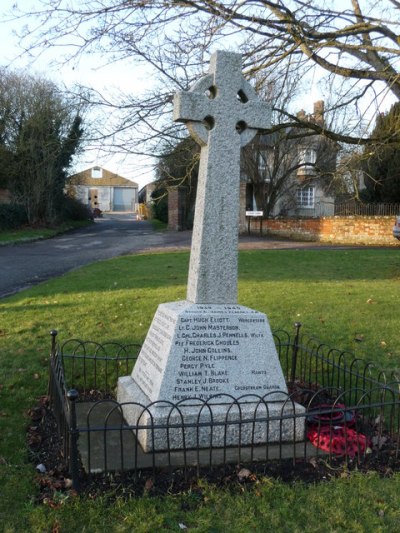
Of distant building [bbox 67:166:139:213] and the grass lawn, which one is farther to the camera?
distant building [bbox 67:166:139:213]

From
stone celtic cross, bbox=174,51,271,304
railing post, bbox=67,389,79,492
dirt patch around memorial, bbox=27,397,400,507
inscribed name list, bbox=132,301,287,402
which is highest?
stone celtic cross, bbox=174,51,271,304

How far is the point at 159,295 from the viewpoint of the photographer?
10.1m

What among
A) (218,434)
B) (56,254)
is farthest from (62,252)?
(218,434)

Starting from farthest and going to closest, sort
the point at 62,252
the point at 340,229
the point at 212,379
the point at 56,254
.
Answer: the point at 340,229 < the point at 62,252 < the point at 56,254 < the point at 212,379

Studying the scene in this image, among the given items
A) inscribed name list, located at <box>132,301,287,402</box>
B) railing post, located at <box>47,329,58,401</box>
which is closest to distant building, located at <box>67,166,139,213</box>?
railing post, located at <box>47,329,58,401</box>

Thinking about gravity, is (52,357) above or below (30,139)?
below

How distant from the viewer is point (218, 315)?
177 inches

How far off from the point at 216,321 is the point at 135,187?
7513 cm

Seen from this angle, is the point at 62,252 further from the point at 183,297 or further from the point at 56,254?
the point at 183,297

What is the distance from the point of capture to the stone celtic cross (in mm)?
4520

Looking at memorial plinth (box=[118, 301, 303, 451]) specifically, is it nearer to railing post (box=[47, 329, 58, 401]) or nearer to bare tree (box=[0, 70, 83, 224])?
railing post (box=[47, 329, 58, 401])

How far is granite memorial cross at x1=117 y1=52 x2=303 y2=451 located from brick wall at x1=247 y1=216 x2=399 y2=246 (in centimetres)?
2002

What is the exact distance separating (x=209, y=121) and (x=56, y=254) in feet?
53.4

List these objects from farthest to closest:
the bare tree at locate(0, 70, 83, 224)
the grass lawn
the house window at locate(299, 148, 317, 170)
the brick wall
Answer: the house window at locate(299, 148, 317, 170)
the bare tree at locate(0, 70, 83, 224)
the brick wall
the grass lawn
